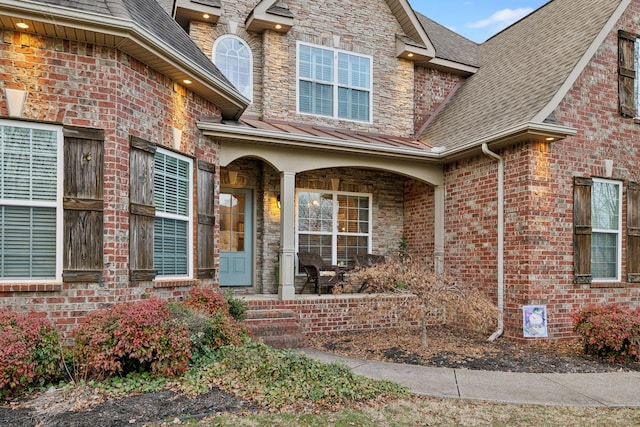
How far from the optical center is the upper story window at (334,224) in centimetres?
1060

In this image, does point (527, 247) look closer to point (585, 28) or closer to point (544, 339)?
point (544, 339)

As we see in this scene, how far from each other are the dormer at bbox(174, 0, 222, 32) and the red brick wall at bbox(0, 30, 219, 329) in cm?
366

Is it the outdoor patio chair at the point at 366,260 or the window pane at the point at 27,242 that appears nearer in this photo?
the window pane at the point at 27,242

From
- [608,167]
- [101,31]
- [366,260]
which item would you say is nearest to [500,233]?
[608,167]

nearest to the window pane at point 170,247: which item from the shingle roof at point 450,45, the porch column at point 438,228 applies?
the porch column at point 438,228

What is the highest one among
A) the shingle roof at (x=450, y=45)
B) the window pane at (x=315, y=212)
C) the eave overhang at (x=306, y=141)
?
the shingle roof at (x=450, y=45)

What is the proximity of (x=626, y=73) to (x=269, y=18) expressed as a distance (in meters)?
6.93

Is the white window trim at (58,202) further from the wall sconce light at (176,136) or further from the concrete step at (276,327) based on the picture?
the concrete step at (276,327)

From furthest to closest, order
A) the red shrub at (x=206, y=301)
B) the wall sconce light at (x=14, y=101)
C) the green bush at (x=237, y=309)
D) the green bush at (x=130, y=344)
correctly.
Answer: the green bush at (x=237, y=309) < the red shrub at (x=206, y=301) < the wall sconce light at (x=14, y=101) < the green bush at (x=130, y=344)

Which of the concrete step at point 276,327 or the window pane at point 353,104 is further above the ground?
the window pane at point 353,104

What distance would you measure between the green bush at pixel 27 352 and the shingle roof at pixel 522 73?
718 cm

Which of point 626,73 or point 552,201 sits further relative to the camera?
point 626,73

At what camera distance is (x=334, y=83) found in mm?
10734

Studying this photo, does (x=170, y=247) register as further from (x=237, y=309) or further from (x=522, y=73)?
(x=522, y=73)
